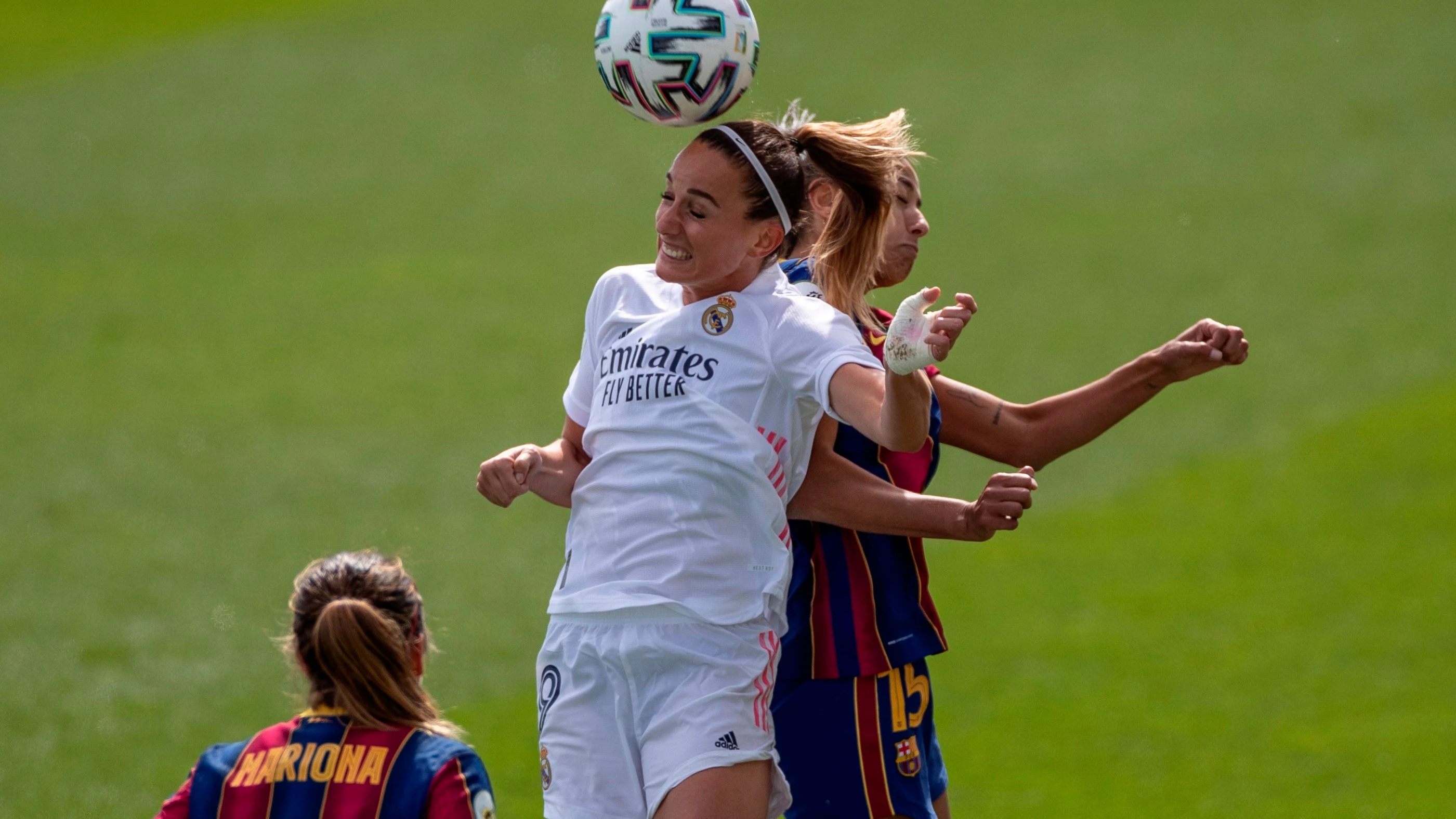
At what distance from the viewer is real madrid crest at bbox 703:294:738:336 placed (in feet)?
11.5

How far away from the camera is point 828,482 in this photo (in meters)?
3.57

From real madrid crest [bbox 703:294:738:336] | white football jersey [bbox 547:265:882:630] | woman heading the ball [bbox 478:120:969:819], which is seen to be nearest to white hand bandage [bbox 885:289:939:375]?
woman heading the ball [bbox 478:120:969:819]

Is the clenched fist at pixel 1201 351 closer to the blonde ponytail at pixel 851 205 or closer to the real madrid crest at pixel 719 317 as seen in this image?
the blonde ponytail at pixel 851 205

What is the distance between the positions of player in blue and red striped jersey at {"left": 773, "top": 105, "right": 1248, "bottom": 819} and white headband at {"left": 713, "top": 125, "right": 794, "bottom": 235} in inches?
6.3

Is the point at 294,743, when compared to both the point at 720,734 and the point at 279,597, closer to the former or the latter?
the point at 720,734

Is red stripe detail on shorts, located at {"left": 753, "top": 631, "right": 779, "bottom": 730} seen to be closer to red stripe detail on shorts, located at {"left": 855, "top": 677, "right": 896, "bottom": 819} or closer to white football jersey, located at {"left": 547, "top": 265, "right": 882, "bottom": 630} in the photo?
white football jersey, located at {"left": 547, "top": 265, "right": 882, "bottom": 630}

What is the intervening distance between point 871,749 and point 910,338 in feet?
3.80

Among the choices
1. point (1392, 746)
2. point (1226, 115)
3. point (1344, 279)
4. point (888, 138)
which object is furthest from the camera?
point (1226, 115)

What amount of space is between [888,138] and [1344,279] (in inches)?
502

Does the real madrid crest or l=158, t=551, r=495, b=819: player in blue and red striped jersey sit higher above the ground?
the real madrid crest

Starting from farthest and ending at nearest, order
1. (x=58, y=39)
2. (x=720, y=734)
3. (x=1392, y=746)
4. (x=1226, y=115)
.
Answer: (x=58, y=39) → (x=1226, y=115) → (x=1392, y=746) → (x=720, y=734)

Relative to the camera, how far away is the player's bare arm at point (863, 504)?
341 cm

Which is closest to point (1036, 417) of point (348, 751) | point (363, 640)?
point (363, 640)

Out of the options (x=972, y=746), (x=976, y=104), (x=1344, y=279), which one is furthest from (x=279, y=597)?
(x=976, y=104)
